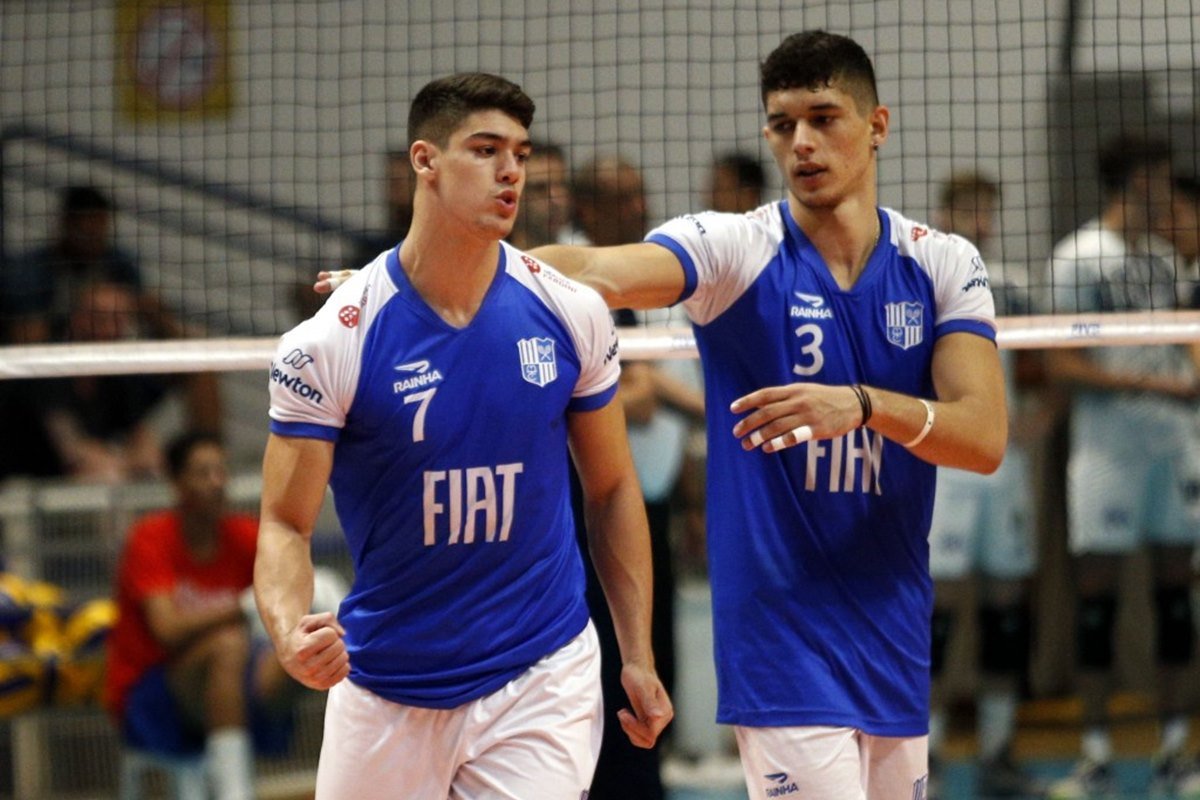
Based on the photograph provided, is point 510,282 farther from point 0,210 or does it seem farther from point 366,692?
point 0,210

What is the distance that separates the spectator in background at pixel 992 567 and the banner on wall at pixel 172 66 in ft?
15.3

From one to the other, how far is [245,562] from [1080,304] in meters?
3.80

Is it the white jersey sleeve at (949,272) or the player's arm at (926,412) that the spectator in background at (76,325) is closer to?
the white jersey sleeve at (949,272)

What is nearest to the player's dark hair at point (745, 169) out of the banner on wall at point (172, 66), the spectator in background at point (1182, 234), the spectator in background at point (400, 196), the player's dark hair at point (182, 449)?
the spectator in background at point (400, 196)

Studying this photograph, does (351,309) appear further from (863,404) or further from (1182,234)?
(1182,234)

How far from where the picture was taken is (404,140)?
433 inches

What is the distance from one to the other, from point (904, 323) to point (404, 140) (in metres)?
6.58

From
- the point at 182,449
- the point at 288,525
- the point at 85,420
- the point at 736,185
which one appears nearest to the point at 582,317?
the point at 288,525

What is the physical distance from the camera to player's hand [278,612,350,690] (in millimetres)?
3809

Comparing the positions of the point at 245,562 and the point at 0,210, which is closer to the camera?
the point at 245,562

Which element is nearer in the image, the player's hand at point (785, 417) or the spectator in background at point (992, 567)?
the player's hand at point (785, 417)

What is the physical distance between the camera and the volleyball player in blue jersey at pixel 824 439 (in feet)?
15.4

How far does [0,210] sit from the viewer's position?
9.12m

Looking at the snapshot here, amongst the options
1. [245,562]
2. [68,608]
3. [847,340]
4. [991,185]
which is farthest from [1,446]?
[847,340]
